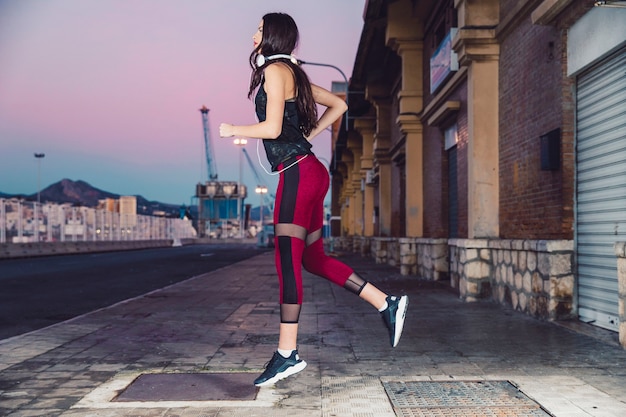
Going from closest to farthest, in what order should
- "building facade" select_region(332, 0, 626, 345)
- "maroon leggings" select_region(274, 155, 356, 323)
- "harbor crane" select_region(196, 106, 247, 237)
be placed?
1. "maroon leggings" select_region(274, 155, 356, 323)
2. "building facade" select_region(332, 0, 626, 345)
3. "harbor crane" select_region(196, 106, 247, 237)

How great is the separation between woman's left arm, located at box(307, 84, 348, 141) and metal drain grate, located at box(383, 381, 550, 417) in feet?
5.02

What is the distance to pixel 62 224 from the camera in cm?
3369

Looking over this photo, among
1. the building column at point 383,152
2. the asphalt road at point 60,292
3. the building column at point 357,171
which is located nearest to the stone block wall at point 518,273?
the asphalt road at point 60,292

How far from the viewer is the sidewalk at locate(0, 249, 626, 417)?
3.32 m

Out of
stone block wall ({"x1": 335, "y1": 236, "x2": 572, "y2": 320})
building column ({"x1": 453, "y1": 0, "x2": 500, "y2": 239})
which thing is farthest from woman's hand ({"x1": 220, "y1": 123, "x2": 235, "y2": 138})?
building column ({"x1": 453, "y1": 0, "x2": 500, "y2": 239})

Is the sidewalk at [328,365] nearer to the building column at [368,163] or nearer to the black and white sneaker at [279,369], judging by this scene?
the black and white sneaker at [279,369]

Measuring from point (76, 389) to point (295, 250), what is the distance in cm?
154

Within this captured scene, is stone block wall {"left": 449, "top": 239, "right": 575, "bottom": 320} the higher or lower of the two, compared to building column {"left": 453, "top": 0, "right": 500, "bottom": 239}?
lower

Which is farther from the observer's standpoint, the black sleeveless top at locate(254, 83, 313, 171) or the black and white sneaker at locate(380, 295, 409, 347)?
the black and white sneaker at locate(380, 295, 409, 347)

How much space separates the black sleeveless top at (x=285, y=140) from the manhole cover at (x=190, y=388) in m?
1.27

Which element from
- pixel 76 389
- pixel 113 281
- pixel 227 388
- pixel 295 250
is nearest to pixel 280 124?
pixel 295 250

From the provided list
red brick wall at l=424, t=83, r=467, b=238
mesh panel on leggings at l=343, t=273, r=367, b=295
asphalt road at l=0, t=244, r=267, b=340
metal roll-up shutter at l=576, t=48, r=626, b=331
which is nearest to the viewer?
mesh panel on leggings at l=343, t=273, r=367, b=295

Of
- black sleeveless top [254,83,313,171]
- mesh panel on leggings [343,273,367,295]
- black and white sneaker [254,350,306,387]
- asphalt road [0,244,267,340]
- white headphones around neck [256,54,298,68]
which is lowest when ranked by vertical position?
asphalt road [0,244,267,340]

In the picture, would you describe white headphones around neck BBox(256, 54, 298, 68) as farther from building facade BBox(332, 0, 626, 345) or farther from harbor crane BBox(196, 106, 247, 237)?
harbor crane BBox(196, 106, 247, 237)
